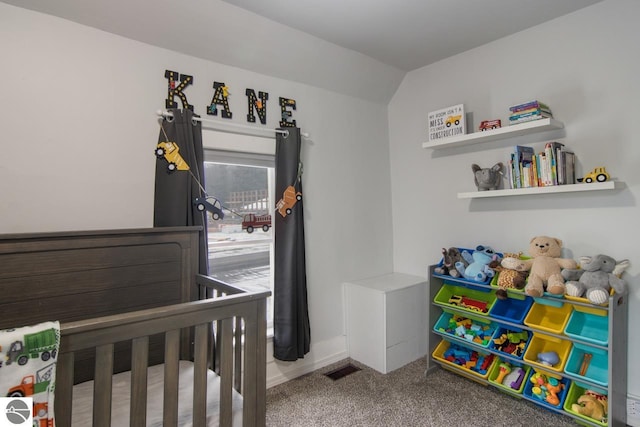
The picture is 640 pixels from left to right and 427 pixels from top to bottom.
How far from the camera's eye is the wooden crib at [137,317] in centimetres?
103

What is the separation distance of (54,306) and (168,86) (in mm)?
1266

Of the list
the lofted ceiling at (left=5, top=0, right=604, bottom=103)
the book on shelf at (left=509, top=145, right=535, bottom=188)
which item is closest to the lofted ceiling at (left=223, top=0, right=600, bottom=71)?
the lofted ceiling at (left=5, top=0, right=604, bottom=103)

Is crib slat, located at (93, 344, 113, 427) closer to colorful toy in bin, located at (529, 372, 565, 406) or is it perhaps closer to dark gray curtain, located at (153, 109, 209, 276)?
dark gray curtain, located at (153, 109, 209, 276)

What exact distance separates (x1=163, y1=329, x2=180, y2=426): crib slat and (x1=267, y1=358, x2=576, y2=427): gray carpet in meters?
0.98

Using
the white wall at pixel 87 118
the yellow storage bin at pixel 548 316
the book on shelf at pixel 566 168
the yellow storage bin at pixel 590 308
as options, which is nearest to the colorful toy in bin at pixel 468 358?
the yellow storage bin at pixel 548 316

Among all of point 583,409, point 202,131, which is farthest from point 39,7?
point 583,409

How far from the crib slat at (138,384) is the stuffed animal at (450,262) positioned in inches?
79.7

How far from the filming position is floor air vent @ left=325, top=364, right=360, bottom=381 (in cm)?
251

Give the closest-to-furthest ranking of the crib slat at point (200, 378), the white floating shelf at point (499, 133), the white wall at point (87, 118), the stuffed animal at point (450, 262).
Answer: the crib slat at point (200, 378), the white wall at point (87, 118), the white floating shelf at point (499, 133), the stuffed animal at point (450, 262)

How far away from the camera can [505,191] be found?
229 centimetres

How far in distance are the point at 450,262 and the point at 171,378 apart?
200cm

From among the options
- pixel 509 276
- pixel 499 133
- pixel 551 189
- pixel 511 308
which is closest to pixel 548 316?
pixel 511 308

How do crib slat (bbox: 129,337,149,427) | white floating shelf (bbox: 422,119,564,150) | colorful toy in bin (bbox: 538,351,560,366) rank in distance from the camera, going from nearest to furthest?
crib slat (bbox: 129,337,149,427) < colorful toy in bin (bbox: 538,351,560,366) < white floating shelf (bbox: 422,119,564,150)

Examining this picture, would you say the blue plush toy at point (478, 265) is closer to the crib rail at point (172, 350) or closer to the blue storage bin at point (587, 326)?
the blue storage bin at point (587, 326)
